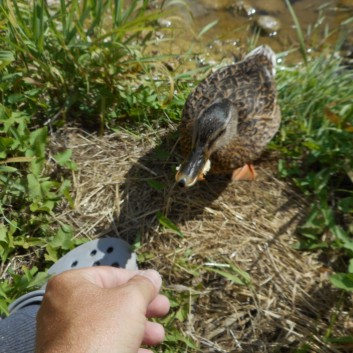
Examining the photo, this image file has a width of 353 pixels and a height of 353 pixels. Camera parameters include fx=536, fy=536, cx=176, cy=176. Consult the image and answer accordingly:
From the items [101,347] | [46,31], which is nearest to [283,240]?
[101,347]

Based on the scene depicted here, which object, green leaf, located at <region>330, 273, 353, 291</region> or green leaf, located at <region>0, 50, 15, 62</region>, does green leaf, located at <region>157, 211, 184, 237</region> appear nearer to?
green leaf, located at <region>330, 273, 353, 291</region>

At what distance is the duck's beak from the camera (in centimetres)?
264

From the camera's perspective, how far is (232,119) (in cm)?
308

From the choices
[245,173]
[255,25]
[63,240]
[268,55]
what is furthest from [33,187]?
[255,25]

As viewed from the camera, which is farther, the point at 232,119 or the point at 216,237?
the point at 232,119

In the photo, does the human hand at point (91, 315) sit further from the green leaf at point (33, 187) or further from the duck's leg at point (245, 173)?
the duck's leg at point (245, 173)

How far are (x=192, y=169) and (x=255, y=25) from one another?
2.26 metres

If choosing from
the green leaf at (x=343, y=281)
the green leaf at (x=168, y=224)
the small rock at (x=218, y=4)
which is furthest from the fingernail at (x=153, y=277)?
the small rock at (x=218, y=4)

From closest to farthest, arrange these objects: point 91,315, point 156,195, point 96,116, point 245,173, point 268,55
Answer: point 91,315 < point 156,195 < point 245,173 < point 96,116 < point 268,55

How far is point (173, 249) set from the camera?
2.87 meters

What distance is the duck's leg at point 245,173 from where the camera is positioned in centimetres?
315

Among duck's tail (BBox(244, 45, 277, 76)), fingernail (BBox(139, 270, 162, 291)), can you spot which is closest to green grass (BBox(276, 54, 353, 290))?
duck's tail (BBox(244, 45, 277, 76))

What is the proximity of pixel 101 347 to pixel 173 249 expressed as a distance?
1.30m

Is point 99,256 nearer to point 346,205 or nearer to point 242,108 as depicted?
point 242,108
